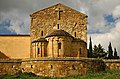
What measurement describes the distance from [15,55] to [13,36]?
3.08 m

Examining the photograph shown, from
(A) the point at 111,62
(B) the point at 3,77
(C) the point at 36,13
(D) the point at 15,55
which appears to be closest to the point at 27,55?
(D) the point at 15,55

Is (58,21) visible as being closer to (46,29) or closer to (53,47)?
(46,29)

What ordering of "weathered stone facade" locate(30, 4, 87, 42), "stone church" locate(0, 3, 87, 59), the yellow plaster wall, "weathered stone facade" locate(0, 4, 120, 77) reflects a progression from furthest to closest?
the yellow plaster wall
"weathered stone facade" locate(30, 4, 87, 42)
"stone church" locate(0, 3, 87, 59)
"weathered stone facade" locate(0, 4, 120, 77)

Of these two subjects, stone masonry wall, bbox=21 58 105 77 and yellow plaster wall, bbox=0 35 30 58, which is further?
yellow plaster wall, bbox=0 35 30 58

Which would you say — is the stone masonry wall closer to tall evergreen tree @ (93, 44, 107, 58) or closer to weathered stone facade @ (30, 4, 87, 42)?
weathered stone facade @ (30, 4, 87, 42)

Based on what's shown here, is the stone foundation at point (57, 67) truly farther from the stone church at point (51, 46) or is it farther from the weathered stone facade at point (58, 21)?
the weathered stone facade at point (58, 21)

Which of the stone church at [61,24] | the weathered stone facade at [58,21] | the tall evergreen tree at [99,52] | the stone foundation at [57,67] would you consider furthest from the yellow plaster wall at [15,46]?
the tall evergreen tree at [99,52]

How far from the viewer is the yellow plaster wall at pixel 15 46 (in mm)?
41000

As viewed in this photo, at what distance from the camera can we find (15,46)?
1624 inches

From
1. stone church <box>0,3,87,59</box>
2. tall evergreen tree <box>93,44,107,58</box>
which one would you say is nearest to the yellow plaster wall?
stone church <box>0,3,87,59</box>

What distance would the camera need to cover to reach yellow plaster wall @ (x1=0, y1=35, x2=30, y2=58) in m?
41.0

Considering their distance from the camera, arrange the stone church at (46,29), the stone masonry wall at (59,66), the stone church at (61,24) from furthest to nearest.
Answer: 1. the stone church at (46,29)
2. the stone church at (61,24)
3. the stone masonry wall at (59,66)

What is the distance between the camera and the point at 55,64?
31484mm

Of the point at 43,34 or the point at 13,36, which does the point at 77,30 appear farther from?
the point at 13,36
